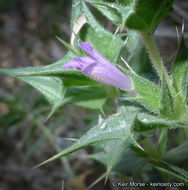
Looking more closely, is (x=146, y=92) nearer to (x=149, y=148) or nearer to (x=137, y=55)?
(x=137, y=55)

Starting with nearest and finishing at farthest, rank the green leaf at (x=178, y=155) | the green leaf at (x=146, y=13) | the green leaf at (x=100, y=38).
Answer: the green leaf at (x=146, y=13) → the green leaf at (x=100, y=38) → the green leaf at (x=178, y=155)

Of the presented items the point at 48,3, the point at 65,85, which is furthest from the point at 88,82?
the point at 48,3

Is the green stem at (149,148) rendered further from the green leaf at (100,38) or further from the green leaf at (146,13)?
the green leaf at (146,13)

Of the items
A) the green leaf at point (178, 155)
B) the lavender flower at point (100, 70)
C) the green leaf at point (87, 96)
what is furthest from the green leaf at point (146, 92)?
the green leaf at point (178, 155)

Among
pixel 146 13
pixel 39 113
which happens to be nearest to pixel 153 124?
pixel 146 13

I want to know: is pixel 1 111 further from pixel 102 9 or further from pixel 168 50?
pixel 102 9

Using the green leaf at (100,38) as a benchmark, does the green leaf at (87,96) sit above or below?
below
